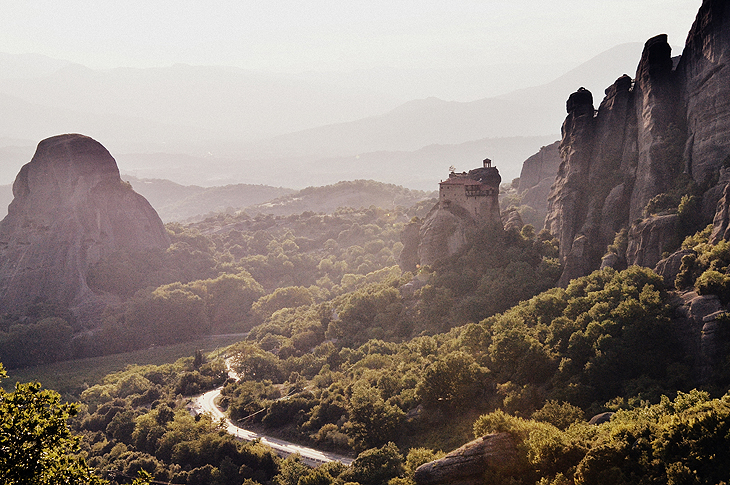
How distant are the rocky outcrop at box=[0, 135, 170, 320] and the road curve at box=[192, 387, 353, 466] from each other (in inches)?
2326

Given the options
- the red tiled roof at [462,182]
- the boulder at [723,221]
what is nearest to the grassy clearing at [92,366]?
the red tiled roof at [462,182]

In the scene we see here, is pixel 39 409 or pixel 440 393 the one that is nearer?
pixel 39 409

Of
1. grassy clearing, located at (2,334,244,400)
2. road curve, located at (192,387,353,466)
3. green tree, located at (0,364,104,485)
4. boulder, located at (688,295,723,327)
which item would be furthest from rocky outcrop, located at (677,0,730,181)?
grassy clearing, located at (2,334,244,400)

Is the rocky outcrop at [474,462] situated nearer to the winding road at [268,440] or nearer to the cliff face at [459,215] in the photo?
the winding road at [268,440]

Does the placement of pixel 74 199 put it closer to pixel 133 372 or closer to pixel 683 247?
pixel 133 372

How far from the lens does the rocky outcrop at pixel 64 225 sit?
12138 cm

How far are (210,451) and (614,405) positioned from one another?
3778 centimetres

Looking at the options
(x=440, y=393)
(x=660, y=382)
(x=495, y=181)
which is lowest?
(x=440, y=393)

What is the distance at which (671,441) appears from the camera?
90.4ft

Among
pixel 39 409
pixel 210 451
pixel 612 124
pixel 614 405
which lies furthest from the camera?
pixel 612 124

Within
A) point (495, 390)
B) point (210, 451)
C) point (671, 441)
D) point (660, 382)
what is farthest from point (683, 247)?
point (210, 451)

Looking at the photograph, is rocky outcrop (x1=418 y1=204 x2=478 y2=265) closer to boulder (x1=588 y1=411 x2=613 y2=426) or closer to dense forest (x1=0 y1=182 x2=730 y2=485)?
dense forest (x1=0 y1=182 x2=730 y2=485)

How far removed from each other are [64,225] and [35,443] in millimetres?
120079

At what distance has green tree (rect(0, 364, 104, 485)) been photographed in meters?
22.7
